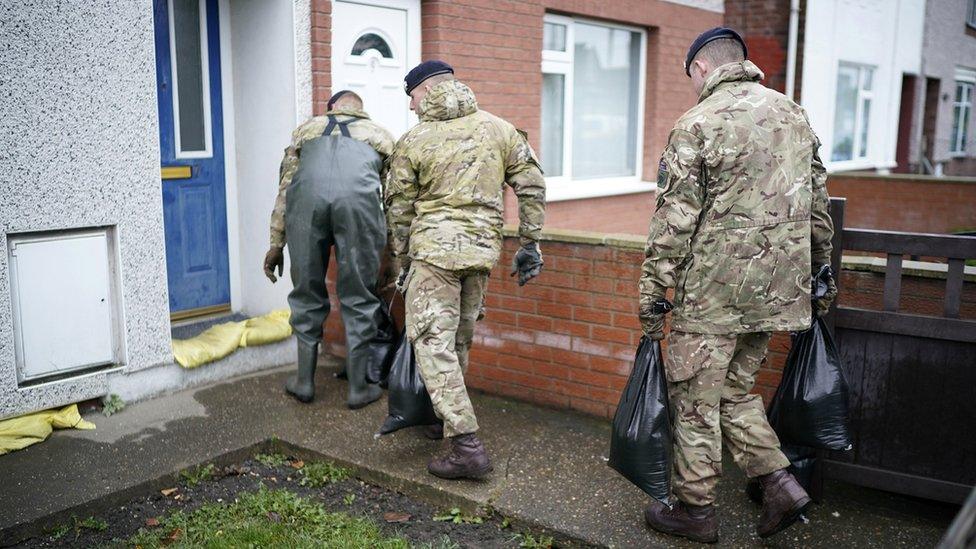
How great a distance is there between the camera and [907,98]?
17.3 metres

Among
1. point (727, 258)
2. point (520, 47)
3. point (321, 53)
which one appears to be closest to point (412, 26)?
point (321, 53)

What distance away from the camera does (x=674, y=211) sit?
11.4ft

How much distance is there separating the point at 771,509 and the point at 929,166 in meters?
16.9

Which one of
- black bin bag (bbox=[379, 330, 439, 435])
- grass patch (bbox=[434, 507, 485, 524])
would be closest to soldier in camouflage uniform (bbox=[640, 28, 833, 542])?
grass patch (bbox=[434, 507, 485, 524])

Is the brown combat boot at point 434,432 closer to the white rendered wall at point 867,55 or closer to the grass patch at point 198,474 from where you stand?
the grass patch at point 198,474

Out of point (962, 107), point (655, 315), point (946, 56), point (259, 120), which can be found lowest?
point (655, 315)

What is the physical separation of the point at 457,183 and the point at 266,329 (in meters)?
2.22

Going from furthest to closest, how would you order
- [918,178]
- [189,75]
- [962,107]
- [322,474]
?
[962,107] → [918,178] → [189,75] → [322,474]

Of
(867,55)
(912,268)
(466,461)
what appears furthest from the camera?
(867,55)

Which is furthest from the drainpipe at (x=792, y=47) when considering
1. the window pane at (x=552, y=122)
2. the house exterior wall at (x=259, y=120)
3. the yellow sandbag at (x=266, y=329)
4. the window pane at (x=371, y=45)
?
the yellow sandbag at (x=266, y=329)

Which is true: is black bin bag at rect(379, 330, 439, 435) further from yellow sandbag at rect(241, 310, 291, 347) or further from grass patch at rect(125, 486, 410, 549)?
yellow sandbag at rect(241, 310, 291, 347)

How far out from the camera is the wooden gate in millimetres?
3684

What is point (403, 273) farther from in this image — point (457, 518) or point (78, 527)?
point (78, 527)

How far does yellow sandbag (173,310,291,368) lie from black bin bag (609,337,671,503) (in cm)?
289
